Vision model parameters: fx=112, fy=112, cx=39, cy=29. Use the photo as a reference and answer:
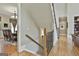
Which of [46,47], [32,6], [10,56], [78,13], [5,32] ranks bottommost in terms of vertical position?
[10,56]

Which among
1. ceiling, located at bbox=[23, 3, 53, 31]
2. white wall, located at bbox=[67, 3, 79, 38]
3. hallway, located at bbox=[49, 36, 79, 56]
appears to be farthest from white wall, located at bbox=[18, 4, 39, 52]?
white wall, located at bbox=[67, 3, 79, 38]

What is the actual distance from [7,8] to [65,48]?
1.16m

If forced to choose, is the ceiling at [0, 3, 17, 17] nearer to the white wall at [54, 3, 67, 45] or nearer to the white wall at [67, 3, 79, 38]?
the white wall at [54, 3, 67, 45]

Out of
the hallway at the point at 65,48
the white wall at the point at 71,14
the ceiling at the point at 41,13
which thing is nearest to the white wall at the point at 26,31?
the ceiling at the point at 41,13

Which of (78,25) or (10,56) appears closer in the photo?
(78,25)

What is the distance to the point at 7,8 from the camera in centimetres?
184

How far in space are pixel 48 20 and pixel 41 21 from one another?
0.12m

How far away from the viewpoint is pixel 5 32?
5.93 feet

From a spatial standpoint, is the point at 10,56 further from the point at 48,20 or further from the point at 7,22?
the point at 48,20

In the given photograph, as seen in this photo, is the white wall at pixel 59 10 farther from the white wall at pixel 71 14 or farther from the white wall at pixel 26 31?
the white wall at pixel 26 31

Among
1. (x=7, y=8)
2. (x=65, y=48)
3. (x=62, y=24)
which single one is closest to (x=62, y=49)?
(x=65, y=48)

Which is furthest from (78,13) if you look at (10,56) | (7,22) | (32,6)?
(10,56)

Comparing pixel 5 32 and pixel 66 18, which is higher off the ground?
pixel 66 18

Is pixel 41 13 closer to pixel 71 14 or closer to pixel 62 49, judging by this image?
pixel 71 14
